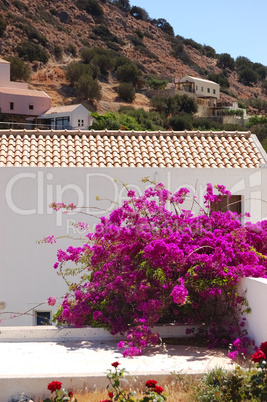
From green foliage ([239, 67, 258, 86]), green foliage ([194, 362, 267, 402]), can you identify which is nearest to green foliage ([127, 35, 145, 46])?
green foliage ([239, 67, 258, 86])

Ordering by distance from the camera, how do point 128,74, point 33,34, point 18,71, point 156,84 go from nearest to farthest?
point 18,71, point 128,74, point 33,34, point 156,84

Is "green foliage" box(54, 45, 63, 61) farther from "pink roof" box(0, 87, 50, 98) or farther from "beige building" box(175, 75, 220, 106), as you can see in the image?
"pink roof" box(0, 87, 50, 98)

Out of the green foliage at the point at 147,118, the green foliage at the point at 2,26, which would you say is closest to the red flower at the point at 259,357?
the green foliage at the point at 147,118

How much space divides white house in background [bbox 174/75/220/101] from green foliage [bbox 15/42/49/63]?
56.4 feet

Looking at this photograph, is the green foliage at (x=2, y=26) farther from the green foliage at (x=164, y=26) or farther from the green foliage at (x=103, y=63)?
the green foliage at (x=164, y=26)

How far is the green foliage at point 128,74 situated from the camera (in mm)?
69831

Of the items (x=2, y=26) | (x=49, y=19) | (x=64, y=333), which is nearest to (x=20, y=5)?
(x=49, y=19)

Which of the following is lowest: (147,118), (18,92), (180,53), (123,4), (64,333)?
(64,333)

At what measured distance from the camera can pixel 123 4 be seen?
98.7 m

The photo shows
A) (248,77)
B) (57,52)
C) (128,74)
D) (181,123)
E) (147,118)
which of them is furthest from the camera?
(248,77)

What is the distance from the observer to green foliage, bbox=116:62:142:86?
69.8m

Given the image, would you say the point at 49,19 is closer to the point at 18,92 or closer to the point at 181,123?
the point at 181,123

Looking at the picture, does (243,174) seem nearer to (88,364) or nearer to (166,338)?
(166,338)

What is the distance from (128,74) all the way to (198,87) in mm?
9398
